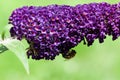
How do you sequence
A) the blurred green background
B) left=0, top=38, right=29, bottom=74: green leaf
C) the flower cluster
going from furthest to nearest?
the blurred green background
the flower cluster
left=0, top=38, right=29, bottom=74: green leaf

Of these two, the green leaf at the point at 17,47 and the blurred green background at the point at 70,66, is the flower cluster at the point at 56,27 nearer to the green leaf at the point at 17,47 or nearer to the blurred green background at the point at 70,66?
the green leaf at the point at 17,47

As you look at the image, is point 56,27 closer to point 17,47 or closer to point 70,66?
point 17,47

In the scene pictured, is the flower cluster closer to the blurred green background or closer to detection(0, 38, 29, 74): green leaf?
detection(0, 38, 29, 74): green leaf

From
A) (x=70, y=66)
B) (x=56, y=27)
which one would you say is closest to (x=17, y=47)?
(x=56, y=27)

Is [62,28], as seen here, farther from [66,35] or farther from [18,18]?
[18,18]

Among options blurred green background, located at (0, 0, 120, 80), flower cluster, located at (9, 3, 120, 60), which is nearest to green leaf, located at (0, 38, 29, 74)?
flower cluster, located at (9, 3, 120, 60)

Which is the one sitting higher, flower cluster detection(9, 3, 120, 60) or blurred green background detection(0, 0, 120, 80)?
flower cluster detection(9, 3, 120, 60)
